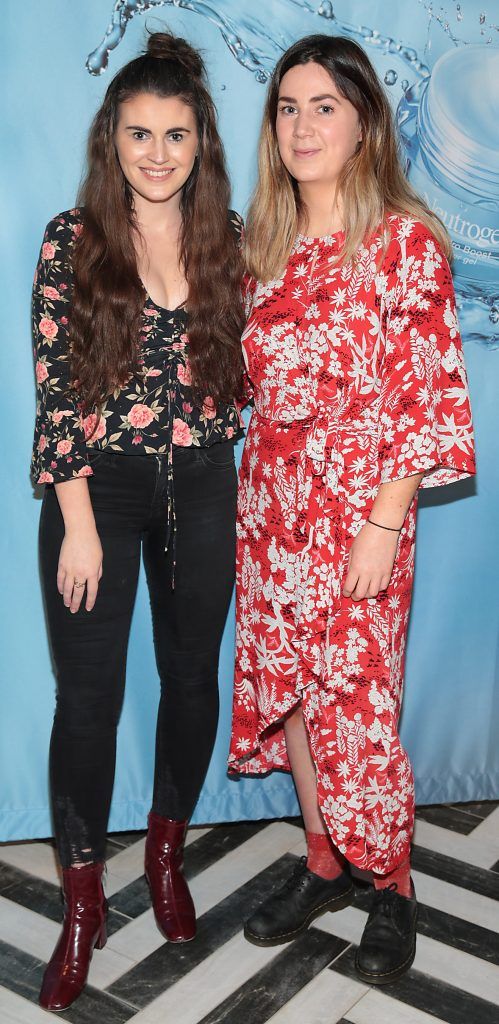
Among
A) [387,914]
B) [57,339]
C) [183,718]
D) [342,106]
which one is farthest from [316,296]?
[387,914]

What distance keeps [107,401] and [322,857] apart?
3.41 ft

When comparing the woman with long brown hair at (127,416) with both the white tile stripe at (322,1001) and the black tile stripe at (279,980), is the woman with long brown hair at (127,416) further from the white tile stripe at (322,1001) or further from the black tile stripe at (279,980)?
the white tile stripe at (322,1001)

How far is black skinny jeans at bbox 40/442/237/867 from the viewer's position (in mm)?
1823

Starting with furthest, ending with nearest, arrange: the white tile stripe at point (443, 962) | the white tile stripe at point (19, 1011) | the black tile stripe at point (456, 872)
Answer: the black tile stripe at point (456, 872) → the white tile stripe at point (443, 962) → the white tile stripe at point (19, 1011)

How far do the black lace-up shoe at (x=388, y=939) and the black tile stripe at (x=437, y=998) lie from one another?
0.02 m

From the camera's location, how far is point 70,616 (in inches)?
71.8

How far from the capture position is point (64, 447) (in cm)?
174

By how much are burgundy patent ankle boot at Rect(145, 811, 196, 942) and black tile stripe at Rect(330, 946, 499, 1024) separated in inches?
11.8

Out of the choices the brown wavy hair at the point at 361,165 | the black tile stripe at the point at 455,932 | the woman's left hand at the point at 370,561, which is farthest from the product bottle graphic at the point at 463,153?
the black tile stripe at the point at 455,932

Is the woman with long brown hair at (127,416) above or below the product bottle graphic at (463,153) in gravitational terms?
below

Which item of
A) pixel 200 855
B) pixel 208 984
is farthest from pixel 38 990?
pixel 200 855

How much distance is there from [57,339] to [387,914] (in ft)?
4.06

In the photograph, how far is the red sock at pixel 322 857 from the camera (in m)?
2.16

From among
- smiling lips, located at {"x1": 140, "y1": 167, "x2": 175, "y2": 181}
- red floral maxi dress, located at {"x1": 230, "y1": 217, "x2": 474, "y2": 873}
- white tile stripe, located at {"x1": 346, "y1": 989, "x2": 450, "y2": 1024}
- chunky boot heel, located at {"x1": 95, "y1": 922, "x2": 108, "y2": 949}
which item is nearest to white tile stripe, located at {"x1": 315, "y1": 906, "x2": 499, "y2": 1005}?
white tile stripe, located at {"x1": 346, "y1": 989, "x2": 450, "y2": 1024}
